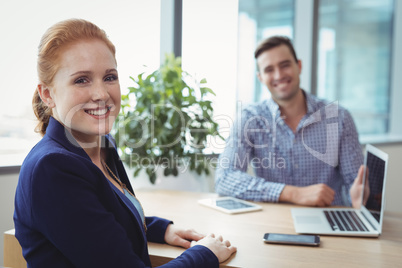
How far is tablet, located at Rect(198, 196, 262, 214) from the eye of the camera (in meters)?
1.85

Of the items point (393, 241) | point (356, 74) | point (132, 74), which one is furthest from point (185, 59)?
point (356, 74)

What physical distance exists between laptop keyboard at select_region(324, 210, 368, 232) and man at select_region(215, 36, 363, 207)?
0.50 m

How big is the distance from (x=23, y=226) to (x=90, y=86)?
404 millimetres

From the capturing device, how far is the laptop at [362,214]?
153cm

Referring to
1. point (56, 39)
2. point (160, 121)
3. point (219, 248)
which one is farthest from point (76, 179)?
point (160, 121)

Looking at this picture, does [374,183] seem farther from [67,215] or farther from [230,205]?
[67,215]

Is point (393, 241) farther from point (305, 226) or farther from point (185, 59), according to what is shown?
point (185, 59)

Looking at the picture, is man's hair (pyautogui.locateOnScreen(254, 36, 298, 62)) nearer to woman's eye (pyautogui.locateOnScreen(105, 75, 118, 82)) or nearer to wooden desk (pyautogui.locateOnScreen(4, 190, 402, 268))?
wooden desk (pyautogui.locateOnScreen(4, 190, 402, 268))

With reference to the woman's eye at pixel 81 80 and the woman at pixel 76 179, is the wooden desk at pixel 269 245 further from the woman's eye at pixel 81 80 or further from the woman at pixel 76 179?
the woman's eye at pixel 81 80

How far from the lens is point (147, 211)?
185 cm

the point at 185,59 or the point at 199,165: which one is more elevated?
the point at 185,59

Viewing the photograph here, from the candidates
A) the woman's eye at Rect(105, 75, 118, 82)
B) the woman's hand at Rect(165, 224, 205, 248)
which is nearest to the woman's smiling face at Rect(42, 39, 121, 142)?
the woman's eye at Rect(105, 75, 118, 82)

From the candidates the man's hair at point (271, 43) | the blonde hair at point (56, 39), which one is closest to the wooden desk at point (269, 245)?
the blonde hair at point (56, 39)

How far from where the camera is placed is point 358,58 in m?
4.82
